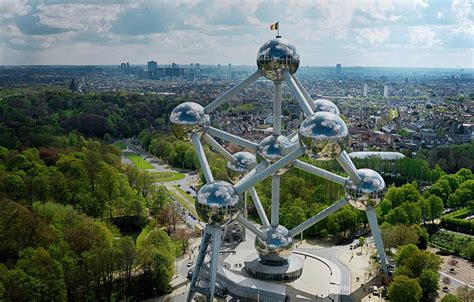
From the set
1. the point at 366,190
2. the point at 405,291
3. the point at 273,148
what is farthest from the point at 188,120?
the point at 405,291

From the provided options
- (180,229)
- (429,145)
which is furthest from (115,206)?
(429,145)

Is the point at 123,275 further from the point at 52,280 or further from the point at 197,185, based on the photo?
the point at 197,185

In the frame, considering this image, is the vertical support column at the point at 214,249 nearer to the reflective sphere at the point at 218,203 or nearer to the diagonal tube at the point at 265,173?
the reflective sphere at the point at 218,203

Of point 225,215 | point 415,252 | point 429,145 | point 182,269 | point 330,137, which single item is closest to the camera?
point 330,137

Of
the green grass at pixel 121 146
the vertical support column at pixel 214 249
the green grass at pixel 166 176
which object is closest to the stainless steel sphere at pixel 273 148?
the vertical support column at pixel 214 249

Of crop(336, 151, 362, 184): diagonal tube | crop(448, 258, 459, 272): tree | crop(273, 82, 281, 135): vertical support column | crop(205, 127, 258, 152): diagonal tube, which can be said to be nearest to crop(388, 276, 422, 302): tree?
crop(336, 151, 362, 184): diagonal tube

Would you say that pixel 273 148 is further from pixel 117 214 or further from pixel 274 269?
pixel 117 214
